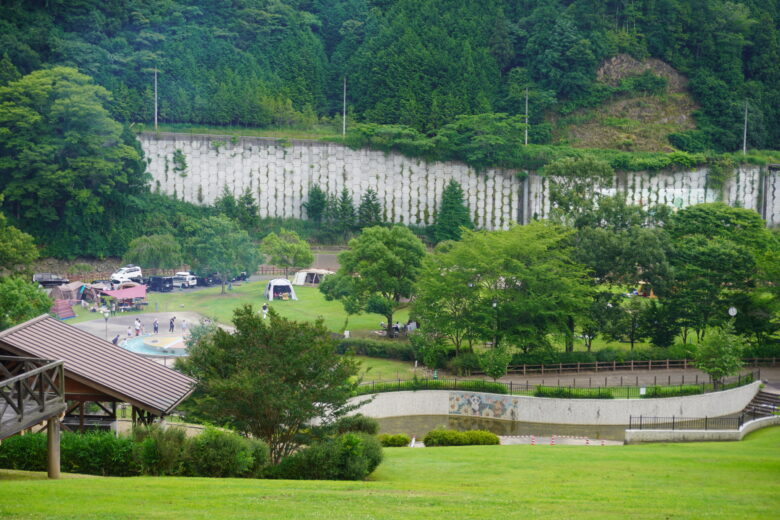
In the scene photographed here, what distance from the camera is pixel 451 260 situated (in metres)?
45.2

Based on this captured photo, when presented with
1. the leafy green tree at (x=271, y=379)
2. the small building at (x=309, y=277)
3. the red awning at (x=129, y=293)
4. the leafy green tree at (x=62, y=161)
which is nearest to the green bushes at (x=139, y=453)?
the leafy green tree at (x=271, y=379)

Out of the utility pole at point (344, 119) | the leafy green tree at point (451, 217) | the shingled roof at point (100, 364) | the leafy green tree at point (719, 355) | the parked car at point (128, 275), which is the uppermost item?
the utility pole at point (344, 119)

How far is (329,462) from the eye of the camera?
19.8 metres

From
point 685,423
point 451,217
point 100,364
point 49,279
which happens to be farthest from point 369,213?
point 100,364

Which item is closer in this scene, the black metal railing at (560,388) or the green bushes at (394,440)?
the green bushes at (394,440)

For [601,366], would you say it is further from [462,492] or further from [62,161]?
[62,161]

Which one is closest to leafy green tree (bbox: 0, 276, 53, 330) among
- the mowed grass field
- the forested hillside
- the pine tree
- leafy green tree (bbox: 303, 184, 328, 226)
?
the mowed grass field

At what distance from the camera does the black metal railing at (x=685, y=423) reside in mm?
34688

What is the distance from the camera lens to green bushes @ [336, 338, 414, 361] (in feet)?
146

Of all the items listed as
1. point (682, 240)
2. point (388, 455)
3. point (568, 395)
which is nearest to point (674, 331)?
point (682, 240)

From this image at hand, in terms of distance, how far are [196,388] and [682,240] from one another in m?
35.2

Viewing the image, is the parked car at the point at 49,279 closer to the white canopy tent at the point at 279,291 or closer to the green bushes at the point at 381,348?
the white canopy tent at the point at 279,291

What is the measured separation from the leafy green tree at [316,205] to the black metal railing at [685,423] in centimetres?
4188

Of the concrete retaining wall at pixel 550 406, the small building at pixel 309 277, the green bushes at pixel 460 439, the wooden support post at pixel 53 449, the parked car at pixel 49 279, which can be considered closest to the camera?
the wooden support post at pixel 53 449
